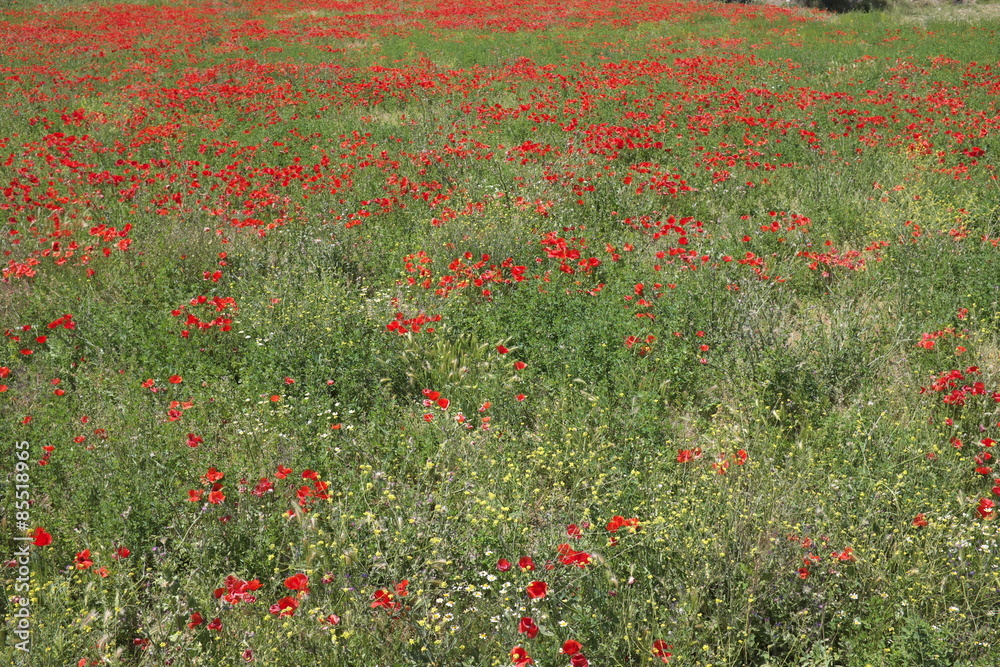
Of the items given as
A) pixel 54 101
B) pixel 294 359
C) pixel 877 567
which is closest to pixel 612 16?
pixel 54 101

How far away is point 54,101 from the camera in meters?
11.1

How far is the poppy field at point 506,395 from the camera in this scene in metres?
2.69

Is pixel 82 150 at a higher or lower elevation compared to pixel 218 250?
higher

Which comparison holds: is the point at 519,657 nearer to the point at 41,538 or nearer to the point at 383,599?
the point at 383,599

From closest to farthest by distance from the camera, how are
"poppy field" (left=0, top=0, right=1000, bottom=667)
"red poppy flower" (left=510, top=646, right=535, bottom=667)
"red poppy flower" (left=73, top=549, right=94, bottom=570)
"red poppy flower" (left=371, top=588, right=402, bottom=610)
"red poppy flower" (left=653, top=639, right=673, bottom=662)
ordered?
"red poppy flower" (left=510, top=646, right=535, bottom=667), "red poppy flower" (left=653, top=639, right=673, bottom=662), "red poppy flower" (left=371, top=588, right=402, bottom=610), "poppy field" (left=0, top=0, right=1000, bottom=667), "red poppy flower" (left=73, top=549, right=94, bottom=570)

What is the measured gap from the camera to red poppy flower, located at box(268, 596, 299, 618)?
2.44 metres

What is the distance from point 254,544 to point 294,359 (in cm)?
148

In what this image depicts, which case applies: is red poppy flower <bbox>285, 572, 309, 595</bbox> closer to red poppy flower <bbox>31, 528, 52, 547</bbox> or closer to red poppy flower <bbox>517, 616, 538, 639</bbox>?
red poppy flower <bbox>517, 616, 538, 639</bbox>

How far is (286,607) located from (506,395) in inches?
75.4

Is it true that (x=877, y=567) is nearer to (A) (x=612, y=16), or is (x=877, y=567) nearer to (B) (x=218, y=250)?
(B) (x=218, y=250)

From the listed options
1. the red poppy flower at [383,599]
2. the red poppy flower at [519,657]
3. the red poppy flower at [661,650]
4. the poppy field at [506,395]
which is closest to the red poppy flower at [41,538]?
the poppy field at [506,395]

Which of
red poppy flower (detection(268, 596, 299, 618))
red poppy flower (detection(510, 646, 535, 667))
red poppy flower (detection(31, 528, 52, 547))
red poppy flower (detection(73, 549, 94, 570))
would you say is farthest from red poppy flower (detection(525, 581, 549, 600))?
red poppy flower (detection(31, 528, 52, 547))

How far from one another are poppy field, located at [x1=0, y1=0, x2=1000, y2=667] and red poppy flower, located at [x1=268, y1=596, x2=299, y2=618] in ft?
0.18

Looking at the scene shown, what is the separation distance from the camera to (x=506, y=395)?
409cm
